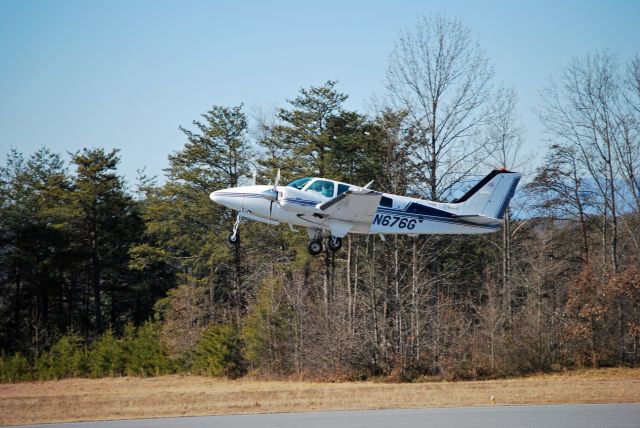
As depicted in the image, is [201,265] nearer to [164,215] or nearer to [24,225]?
[164,215]

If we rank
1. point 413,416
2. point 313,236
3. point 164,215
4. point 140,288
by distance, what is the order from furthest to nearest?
point 140,288 → point 164,215 → point 313,236 → point 413,416

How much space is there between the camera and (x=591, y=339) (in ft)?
103

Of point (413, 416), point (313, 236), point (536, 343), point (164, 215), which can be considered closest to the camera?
point (413, 416)

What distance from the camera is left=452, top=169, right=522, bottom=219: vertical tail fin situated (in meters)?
23.8

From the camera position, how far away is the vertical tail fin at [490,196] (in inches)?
938

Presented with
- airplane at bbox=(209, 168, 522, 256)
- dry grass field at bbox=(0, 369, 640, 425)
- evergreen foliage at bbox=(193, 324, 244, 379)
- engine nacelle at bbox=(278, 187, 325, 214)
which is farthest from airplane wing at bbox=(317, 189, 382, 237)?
evergreen foliage at bbox=(193, 324, 244, 379)

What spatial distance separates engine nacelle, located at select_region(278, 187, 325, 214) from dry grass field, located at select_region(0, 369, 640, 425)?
5976 mm

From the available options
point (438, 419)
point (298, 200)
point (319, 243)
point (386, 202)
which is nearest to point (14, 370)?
point (319, 243)

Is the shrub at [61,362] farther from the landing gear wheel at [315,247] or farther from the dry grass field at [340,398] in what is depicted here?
the landing gear wheel at [315,247]

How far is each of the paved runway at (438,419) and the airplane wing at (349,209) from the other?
19.3 feet

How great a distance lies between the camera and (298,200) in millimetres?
22047

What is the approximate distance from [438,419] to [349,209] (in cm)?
708

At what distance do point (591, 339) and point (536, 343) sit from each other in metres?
2.68

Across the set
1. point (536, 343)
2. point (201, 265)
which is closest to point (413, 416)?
point (536, 343)
